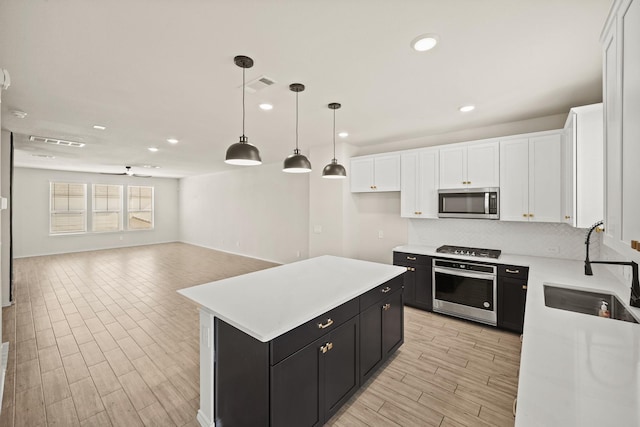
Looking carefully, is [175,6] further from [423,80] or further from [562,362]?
[562,362]

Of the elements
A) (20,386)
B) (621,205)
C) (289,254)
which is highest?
(621,205)

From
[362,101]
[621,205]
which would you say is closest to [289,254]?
[362,101]

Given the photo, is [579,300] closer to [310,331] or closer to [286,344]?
[310,331]

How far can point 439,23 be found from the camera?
1719 mm

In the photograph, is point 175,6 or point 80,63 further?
point 80,63

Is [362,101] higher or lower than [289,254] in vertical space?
higher

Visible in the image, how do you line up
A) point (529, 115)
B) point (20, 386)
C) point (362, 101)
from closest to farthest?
point (20, 386), point (362, 101), point (529, 115)

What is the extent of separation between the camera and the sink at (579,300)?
214cm

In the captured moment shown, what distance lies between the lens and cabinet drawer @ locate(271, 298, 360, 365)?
1508mm

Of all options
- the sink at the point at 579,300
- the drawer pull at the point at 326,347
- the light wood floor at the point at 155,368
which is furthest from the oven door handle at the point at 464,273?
the drawer pull at the point at 326,347

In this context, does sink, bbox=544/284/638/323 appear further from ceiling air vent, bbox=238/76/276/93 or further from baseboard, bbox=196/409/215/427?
ceiling air vent, bbox=238/76/276/93

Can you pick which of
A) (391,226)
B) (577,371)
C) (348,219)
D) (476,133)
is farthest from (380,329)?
(476,133)

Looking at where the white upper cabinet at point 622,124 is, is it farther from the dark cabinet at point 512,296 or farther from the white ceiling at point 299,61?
the dark cabinet at point 512,296

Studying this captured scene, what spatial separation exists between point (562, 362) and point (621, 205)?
0.74 m
